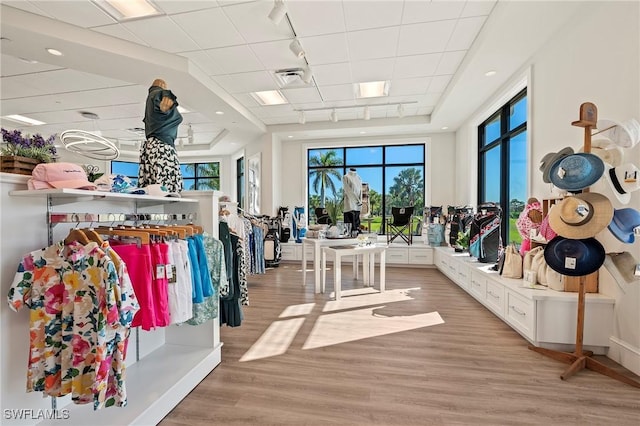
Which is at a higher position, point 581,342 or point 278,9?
point 278,9

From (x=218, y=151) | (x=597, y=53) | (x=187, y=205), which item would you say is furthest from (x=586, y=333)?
(x=218, y=151)

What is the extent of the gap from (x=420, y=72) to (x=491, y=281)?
10.3 ft

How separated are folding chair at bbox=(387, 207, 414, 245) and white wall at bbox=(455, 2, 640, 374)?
3.21 m

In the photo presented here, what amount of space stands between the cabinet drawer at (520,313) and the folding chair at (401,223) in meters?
3.80

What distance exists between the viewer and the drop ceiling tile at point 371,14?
3.01 meters

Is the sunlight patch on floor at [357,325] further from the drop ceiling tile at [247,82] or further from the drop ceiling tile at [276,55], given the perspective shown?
the drop ceiling tile at [247,82]

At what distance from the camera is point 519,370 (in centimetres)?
226

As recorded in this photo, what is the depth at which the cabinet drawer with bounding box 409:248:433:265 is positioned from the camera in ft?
21.1

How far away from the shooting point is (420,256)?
21.3 ft

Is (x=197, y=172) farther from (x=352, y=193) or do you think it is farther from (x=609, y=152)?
(x=609, y=152)

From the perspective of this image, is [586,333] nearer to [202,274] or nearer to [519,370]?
[519,370]

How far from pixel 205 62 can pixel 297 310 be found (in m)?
3.58

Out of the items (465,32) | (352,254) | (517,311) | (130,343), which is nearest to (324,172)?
(352,254)

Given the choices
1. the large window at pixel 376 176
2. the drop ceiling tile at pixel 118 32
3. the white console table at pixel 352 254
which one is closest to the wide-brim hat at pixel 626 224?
the white console table at pixel 352 254
